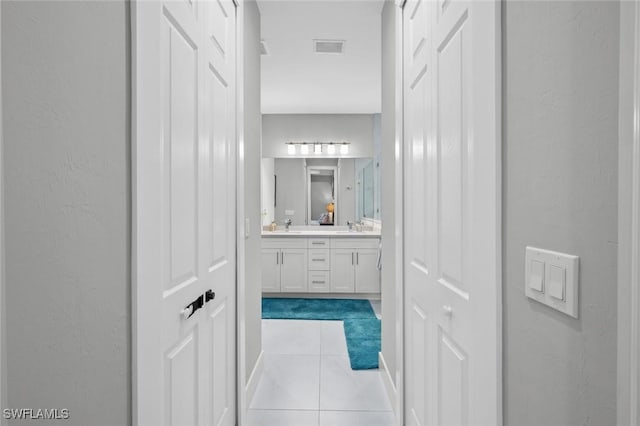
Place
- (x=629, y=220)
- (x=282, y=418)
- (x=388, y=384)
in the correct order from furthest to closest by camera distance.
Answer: (x=388, y=384), (x=282, y=418), (x=629, y=220)

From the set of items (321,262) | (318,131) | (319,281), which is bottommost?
A: (319,281)

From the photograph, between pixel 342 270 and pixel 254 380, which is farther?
pixel 342 270

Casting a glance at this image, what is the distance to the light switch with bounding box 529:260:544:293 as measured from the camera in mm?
760

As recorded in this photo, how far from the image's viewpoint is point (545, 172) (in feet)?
2.47

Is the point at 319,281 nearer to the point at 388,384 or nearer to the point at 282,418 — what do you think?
the point at 388,384

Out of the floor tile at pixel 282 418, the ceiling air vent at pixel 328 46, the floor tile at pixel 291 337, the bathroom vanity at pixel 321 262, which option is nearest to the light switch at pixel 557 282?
the floor tile at pixel 282 418

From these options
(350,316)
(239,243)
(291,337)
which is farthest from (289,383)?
(350,316)

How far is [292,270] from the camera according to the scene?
494 cm

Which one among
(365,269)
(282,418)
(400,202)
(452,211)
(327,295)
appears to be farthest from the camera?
(327,295)

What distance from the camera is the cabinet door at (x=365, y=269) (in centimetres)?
484

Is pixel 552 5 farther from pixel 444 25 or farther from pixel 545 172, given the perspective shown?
pixel 444 25

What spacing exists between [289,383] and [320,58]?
2.84 m

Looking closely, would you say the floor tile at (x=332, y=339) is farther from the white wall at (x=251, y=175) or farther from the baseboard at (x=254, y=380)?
the white wall at (x=251, y=175)

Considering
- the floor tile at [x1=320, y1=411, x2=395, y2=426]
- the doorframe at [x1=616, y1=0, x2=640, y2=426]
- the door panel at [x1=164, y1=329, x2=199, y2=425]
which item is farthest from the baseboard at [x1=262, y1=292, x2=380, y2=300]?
the doorframe at [x1=616, y1=0, x2=640, y2=426]
